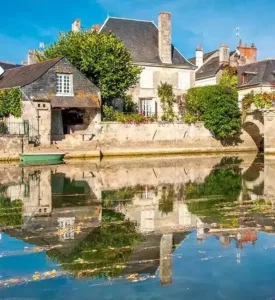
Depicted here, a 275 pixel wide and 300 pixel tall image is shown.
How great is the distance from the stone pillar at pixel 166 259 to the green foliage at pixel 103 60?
77.7ft

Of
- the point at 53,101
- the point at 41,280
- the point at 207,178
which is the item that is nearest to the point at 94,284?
the point at 41,280

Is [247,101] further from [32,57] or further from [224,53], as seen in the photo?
[32,57]

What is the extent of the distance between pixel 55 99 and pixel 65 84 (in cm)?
129

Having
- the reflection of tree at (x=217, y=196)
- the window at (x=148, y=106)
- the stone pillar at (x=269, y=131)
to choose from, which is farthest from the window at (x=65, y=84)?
the stone pillar at (x=269, y=131)

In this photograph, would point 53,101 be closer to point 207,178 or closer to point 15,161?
point 15,161

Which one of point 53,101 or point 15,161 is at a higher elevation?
point 53,101

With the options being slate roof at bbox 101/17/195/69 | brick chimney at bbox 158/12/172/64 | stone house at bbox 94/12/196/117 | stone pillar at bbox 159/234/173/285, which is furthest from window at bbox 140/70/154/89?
stone pillar at bbox 159/234/173/285

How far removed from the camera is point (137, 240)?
916 cm

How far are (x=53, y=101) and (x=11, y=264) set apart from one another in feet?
72.9

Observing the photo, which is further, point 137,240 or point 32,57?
point 32,57

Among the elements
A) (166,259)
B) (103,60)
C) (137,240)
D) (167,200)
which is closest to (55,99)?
(103,60)

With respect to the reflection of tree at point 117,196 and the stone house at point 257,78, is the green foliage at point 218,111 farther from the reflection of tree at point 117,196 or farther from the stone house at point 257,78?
the reflection of tree at point 117,196

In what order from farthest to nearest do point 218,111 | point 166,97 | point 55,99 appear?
point 166,97 → point 218,111 → point 55,99

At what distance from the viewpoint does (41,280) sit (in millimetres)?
6961
